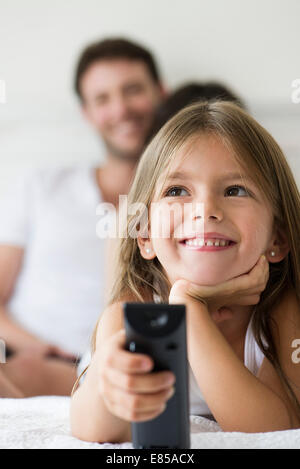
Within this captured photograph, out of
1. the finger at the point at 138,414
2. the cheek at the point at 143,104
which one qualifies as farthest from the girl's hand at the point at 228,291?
the cheek at the point at 143,104

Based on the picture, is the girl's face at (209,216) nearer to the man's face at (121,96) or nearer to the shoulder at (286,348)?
the shoulder at (286,348)

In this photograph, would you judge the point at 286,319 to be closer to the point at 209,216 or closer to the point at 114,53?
the point at 209,216

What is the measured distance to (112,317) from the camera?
2.33 ft

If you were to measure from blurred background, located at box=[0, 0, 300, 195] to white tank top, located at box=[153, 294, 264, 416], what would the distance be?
681 mm

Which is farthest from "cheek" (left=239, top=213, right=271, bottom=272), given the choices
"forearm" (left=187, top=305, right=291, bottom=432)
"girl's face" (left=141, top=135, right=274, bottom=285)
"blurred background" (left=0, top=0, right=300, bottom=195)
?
"blurred background" (left=0, top=0, right=300, bottom=195)

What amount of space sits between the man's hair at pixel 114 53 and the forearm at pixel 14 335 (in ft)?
2.51

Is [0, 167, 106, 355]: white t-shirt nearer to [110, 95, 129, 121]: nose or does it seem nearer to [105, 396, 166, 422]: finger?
[110, 95, 129, 121]: nose

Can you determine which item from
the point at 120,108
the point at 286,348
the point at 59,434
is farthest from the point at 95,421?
the point at 120,108

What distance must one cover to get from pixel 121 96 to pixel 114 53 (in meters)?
0.13

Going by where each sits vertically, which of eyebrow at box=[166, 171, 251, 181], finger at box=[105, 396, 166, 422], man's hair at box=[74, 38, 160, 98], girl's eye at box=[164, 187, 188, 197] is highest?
man's hair at box=[74, 38, 160, 98]

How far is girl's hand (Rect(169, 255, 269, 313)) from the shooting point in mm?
693

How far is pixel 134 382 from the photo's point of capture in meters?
0.45

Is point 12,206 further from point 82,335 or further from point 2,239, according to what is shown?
point 82,335
